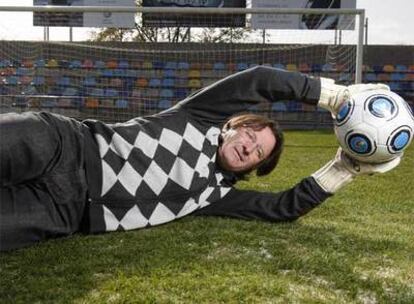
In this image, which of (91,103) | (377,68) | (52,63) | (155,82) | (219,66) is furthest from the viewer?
(377,68)

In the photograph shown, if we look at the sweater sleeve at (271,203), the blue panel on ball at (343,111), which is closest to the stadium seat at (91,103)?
the sweater sleeve at (271,203)

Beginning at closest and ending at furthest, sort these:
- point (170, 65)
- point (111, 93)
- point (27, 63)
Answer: point (111, 93) < point (27, 63) < point (170, 65)

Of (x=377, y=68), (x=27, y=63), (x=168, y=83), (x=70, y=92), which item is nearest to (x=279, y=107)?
(x=168, y=83)

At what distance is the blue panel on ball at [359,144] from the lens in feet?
9.19

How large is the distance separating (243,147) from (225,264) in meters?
0.54

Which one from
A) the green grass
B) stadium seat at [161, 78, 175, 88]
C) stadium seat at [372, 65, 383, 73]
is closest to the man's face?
the green grass

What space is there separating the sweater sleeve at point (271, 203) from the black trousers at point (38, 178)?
0.69 metres

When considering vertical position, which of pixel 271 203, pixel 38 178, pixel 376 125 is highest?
pixel 376 125

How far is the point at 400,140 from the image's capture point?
2.81m

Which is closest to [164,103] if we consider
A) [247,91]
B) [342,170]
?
[342,170]

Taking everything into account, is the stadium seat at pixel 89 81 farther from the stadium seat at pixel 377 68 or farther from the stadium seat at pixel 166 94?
the stadium seat at pixel 377 68

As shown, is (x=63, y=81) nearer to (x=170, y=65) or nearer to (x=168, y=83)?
(x=168, y=83)

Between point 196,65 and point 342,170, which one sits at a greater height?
point 196,65

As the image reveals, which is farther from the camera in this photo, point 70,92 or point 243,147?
point 70,92
